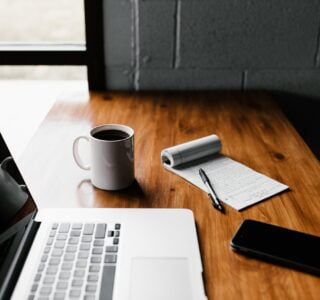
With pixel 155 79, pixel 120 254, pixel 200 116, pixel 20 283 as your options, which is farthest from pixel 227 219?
pixel 155 79

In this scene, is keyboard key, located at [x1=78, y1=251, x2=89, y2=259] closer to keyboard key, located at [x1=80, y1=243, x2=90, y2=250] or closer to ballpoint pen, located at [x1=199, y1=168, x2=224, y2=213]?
keyboard key, located at [x1=80, y1=243, x2=90, y2=250]

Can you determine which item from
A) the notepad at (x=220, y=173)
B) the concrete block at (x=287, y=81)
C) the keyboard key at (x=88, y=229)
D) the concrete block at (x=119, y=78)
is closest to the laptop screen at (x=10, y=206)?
the keyboard key at (x=88, y=229)

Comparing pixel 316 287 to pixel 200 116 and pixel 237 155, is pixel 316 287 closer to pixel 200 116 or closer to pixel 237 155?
pixel 237 155

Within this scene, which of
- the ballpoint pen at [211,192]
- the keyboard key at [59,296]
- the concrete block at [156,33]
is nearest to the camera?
the keyboard key at [59,296]

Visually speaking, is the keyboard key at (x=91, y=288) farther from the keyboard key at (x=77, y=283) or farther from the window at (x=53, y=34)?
the window at (x=53, y=34)

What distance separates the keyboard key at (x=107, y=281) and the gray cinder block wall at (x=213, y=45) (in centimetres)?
99

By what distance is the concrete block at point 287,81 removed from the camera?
1.58m

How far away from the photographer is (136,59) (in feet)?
5.13

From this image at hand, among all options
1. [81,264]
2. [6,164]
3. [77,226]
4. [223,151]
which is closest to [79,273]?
[81,264]

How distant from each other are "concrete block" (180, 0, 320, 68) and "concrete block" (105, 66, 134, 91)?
19cm

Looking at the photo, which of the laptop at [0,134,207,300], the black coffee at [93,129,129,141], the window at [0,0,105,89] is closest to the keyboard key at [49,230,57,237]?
the laptop at [0,134,207,300]

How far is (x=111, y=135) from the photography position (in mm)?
944

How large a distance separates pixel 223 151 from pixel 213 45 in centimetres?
56

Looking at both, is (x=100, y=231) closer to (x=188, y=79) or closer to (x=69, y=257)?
(x=69, y=257)
